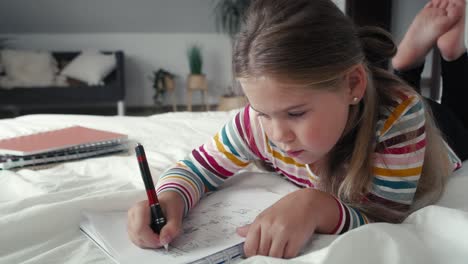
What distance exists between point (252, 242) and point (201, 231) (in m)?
0.11

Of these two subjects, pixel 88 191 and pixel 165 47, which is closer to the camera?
pixel 88 191

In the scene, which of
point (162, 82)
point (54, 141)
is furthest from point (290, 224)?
point (162, 82)

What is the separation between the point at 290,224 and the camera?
0.52 meters

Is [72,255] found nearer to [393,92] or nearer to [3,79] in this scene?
[393,92]

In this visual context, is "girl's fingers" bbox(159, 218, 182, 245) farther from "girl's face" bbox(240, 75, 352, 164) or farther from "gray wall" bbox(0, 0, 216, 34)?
"gray wall" bbox(0, 0, 216, 34)

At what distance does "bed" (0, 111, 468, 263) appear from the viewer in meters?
0.46

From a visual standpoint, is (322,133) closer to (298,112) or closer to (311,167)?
(298,112)

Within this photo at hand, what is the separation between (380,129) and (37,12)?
4178 mm

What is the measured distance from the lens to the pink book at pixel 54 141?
0.97 m

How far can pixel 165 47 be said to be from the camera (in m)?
4.50

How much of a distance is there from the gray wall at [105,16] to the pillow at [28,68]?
50 centimetres

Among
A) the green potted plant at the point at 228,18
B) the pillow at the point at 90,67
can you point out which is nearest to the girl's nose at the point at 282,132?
the green potted plant at the point at 228,18

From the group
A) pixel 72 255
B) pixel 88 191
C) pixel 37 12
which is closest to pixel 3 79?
pixel 37 12

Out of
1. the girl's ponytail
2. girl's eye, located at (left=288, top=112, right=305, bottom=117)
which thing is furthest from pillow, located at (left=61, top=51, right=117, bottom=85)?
girl's eye, located at (left=288, top=112, right=305, bottom=117)
